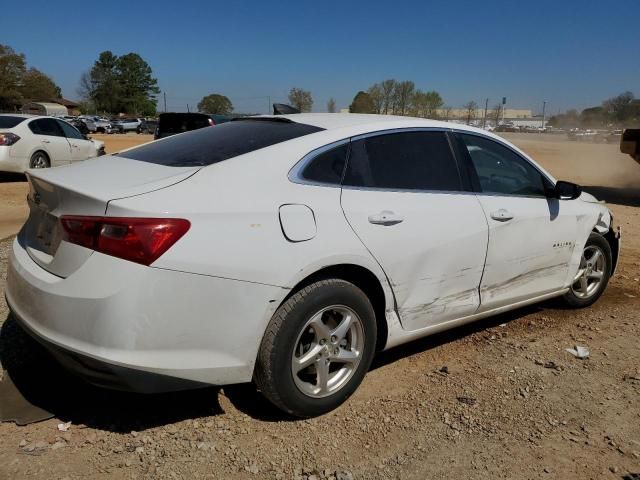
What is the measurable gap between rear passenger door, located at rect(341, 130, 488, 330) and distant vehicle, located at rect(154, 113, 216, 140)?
10.2 m

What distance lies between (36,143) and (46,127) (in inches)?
27.5

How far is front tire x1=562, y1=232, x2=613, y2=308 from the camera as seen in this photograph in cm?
473

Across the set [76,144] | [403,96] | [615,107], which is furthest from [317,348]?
[403,96]

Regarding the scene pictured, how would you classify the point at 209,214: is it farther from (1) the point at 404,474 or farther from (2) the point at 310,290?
(1) the point at 404,474

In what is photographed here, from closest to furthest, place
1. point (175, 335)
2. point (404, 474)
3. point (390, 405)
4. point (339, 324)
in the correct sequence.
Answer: point (175, 335) → point (404, 474) → point (339, 324) → point (390, 405)

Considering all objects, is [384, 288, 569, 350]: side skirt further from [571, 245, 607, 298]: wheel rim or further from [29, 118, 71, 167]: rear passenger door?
[29, 118, 71, 167]: rear passenger door

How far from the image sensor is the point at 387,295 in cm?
318

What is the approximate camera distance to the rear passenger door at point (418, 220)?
10.2 feet

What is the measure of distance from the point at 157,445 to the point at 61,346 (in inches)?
28.1

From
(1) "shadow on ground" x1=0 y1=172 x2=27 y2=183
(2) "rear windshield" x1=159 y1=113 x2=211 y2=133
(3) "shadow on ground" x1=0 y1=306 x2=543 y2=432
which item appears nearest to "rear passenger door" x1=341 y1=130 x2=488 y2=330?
(3) "shadow on ground" x1=0 y1=306 x2=543 y2=432

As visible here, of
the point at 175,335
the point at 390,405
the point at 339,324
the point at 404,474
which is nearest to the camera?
the point at 175,335

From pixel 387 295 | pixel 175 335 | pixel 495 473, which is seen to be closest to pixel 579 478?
pixel 495 473

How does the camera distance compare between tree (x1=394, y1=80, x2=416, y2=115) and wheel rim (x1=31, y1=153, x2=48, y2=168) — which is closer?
wheel rim (x1=31, y1=153, x2=48, y2=168)

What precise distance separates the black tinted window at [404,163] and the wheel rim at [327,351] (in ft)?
2.48
